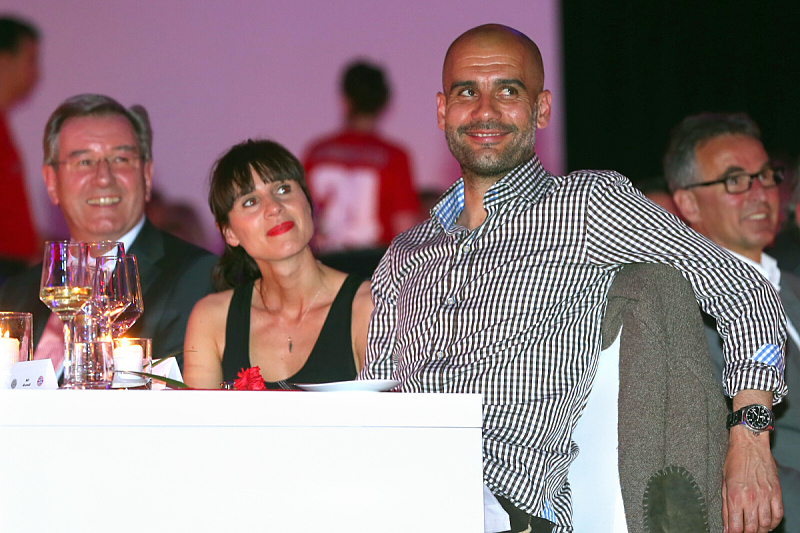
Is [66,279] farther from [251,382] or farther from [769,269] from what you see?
[769,269]

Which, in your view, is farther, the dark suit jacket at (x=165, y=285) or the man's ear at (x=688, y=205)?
the man's ear at (x=688, y=205)

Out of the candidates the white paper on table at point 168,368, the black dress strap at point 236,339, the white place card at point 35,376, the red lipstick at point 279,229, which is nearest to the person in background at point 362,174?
the black dress strap at point 236,339

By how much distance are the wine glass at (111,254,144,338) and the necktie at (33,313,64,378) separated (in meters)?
1.60

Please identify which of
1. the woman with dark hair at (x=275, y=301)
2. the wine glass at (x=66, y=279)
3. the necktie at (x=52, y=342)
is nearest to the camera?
the wine glass at (x=66, y=279)

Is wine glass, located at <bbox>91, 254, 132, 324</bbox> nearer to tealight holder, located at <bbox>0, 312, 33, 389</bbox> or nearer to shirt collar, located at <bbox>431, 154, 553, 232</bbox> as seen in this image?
tealight holder, located at <bbox>0, 312, 33, 389</bbox>

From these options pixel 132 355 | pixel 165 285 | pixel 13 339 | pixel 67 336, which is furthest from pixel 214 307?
pixel 67 336

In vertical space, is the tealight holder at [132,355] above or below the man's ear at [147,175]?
below

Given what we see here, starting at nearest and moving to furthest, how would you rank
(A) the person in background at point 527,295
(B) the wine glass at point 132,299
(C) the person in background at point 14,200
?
(B) the wine glass at point 132,299 → (A) the person in background at point 527,295 → (C) the person in background at point 14,200

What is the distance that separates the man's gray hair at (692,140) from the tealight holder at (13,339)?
251 cm

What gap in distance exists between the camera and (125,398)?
119 centimetres

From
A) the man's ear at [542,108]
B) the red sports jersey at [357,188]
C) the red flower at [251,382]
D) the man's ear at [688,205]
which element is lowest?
the red flower at [251,382]

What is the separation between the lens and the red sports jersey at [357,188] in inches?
163

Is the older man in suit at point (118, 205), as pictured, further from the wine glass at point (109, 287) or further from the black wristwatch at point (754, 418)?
the black wristwatch at point (754, 418)

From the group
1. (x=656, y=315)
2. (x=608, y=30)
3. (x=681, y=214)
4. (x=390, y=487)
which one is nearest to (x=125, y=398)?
(x=390, y=487)
